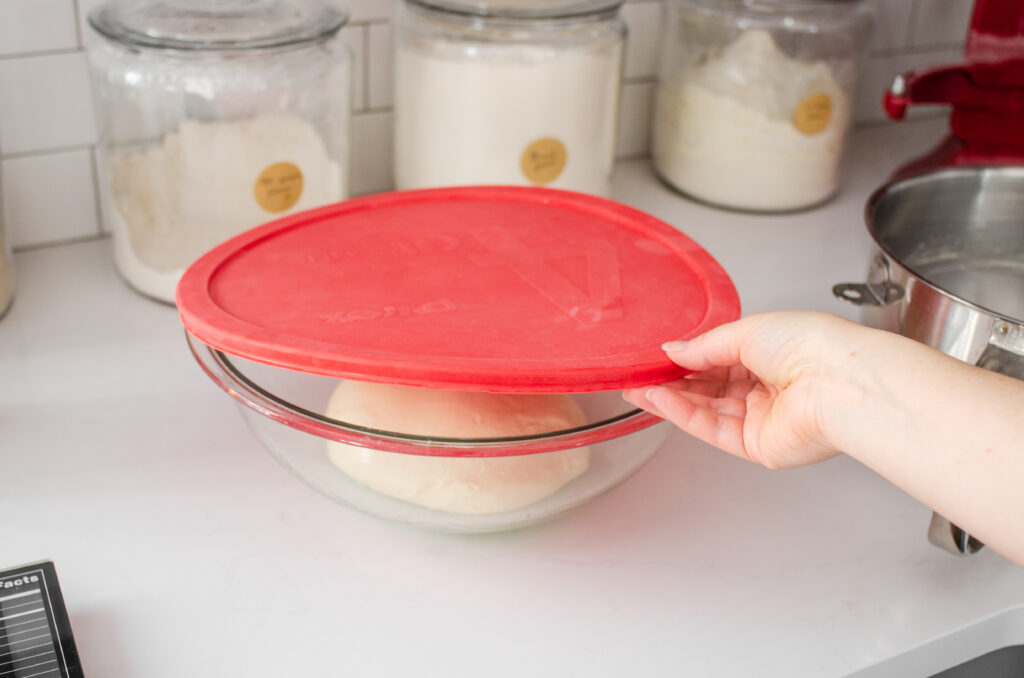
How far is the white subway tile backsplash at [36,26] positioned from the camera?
836 mm

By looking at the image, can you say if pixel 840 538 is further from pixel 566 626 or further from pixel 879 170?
pixel 879 170

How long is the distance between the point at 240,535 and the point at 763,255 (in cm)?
62

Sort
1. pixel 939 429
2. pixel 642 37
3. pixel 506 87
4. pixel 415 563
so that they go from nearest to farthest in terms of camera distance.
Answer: pixel 939 429, pixel 415 563, pixel 506 87, pixel 642 37

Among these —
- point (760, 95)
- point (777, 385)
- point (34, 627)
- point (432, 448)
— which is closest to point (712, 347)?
point (777, 385)

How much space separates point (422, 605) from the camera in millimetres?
589

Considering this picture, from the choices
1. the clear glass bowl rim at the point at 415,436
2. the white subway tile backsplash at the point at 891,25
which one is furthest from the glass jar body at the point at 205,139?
the white subway tile backsplash at the point at 891,25

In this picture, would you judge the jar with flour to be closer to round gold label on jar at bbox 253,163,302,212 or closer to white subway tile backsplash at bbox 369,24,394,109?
round gold label on jar at bbox 253,163,302,212

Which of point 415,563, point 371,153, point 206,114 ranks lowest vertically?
point 415,563

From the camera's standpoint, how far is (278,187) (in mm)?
807

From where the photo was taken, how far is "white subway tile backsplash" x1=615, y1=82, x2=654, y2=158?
3.91 ft

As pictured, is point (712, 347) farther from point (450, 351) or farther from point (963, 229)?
point (963, 229)

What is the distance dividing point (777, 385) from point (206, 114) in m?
0.48

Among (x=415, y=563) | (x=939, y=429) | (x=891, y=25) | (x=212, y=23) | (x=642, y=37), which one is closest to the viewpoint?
(x=939, y=429)

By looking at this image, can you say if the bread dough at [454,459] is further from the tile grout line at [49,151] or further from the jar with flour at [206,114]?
the tile grout line at [49,151]
